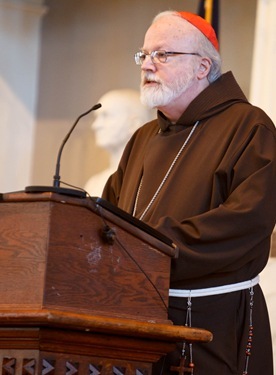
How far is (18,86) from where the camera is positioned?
9.78m

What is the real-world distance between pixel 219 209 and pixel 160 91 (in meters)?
0.75

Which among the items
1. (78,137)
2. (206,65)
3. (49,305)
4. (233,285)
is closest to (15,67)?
(78,137)

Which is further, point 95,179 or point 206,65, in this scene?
point 95,179

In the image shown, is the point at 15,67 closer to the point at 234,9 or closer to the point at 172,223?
the point at 234,9

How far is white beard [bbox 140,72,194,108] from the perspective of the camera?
4461mm

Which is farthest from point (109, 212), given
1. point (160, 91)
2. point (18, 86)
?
point (18, 86)

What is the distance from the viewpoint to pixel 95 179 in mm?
8070

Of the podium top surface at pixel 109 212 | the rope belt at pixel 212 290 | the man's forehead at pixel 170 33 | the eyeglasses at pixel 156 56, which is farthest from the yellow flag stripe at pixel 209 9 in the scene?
the podium top surface at pixel 109 212

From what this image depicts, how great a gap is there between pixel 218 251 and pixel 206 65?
104 centimetres

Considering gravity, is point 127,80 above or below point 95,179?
above

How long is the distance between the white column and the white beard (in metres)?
5.24

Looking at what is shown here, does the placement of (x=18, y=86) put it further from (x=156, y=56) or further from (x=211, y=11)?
(x=156, y=56)

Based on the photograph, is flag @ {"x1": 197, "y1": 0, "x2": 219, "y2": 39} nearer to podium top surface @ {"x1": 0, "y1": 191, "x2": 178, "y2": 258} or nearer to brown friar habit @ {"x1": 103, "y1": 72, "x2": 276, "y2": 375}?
brown friar habit @ {"x1": 103, "y1": 72, "x2": 276, "y2": 375}

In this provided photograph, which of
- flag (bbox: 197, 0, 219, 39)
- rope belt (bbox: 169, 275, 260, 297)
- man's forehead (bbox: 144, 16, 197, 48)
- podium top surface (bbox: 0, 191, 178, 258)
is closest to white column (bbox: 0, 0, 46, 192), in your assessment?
flag (bbox: 197, 0, 219, 39)
